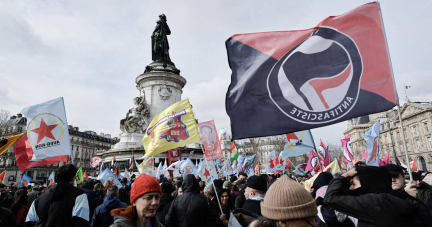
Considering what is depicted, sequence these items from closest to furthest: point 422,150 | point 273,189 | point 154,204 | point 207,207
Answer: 1. point 273,189
2. point 154,204
3. point 207,207
4. point 422,150

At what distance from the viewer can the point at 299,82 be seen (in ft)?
13.6

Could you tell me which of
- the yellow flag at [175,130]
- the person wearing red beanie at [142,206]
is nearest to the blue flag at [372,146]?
the yellow flag at [175,130]

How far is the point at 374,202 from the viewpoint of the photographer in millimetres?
2346

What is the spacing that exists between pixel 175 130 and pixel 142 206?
15.4 ft

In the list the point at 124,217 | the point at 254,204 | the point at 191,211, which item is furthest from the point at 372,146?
the point at 124,217

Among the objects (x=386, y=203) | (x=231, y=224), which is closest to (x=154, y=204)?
(x=231, y=224)

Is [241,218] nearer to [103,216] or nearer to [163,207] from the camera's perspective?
[103,216]

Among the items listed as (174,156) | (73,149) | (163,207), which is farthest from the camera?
(73,149)

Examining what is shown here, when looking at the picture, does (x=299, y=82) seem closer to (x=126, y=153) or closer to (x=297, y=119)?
(x=297, y=119)

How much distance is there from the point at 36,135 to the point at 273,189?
24.6ft

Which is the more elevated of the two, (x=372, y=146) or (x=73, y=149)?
(x=73, y=149)

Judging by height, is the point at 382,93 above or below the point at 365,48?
below

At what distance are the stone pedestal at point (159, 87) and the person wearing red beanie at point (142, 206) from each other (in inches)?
923

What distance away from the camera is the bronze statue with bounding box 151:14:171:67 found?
96.5 ft
